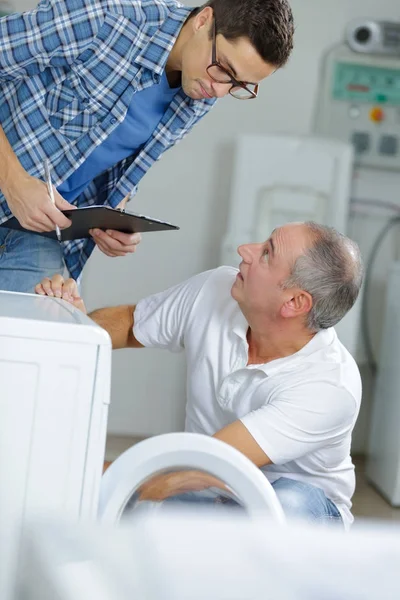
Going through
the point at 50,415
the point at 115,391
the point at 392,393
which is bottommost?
the point at 115,391

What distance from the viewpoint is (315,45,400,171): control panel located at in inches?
146

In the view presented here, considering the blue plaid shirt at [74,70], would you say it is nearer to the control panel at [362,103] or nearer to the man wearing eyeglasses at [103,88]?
the man wearing eyeglasses at [103,88]

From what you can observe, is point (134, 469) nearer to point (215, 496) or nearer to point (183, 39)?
point (215, 496)

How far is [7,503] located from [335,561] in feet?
2.19

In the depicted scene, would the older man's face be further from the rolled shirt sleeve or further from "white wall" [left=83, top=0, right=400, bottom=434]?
"white wall" [left=83, top=0, right=400, bottom=434]

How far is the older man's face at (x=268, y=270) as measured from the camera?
1.86m

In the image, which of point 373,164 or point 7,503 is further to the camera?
point 373,164

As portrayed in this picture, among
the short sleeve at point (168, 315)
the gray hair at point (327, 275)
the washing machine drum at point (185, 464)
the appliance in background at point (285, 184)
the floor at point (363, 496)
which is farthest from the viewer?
the appliance in background at point (285, 184)

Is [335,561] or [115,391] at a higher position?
[335,561]

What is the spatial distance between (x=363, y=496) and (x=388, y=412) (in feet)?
1.10

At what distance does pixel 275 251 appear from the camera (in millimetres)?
1884

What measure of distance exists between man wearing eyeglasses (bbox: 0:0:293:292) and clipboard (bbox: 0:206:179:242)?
23 mm

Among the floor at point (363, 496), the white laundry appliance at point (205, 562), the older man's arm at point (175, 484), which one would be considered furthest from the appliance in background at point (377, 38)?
the white laundry appliance at point (205, 562)

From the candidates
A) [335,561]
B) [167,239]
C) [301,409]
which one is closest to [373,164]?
[167,239]
